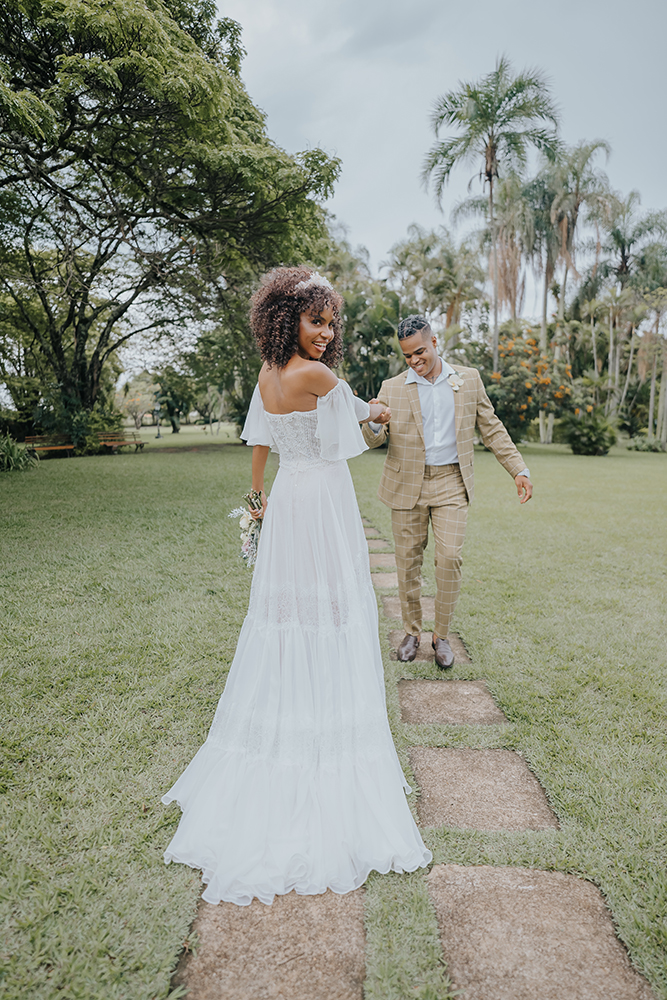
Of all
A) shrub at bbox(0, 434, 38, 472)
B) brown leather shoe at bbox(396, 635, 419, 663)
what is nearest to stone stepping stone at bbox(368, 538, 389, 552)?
brown leather shoe at bbox(396, 635, 419, 663)

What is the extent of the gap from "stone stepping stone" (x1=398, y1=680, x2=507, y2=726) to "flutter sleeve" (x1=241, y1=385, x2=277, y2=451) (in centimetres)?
167

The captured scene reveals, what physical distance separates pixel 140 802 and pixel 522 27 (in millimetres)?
9642

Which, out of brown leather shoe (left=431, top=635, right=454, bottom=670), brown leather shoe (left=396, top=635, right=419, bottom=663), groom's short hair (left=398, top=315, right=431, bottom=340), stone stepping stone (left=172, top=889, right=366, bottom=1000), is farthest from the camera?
brown leather shoe (left=396, top=635, right=419, bottom=663)

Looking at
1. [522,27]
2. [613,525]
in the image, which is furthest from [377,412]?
[522,27]

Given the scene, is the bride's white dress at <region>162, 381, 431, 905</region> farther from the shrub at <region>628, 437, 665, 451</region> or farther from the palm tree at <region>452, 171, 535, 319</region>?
the shrub at <region>628, 437, 665, 451</region>

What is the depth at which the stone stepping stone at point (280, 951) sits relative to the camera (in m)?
1.60

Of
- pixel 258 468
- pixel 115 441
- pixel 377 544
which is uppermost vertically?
pixel 115 441

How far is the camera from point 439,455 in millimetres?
3613

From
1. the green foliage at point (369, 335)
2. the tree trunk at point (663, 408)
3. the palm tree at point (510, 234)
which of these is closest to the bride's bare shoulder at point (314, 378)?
the green foliage at point (369, 335)

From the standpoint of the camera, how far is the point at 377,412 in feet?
9.34

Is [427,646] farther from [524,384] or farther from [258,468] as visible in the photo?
[524,384]

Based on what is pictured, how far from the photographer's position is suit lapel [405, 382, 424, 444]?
11.7 feet

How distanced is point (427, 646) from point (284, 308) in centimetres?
270

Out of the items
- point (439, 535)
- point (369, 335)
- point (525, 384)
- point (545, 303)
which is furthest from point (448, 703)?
point (545, 303)
